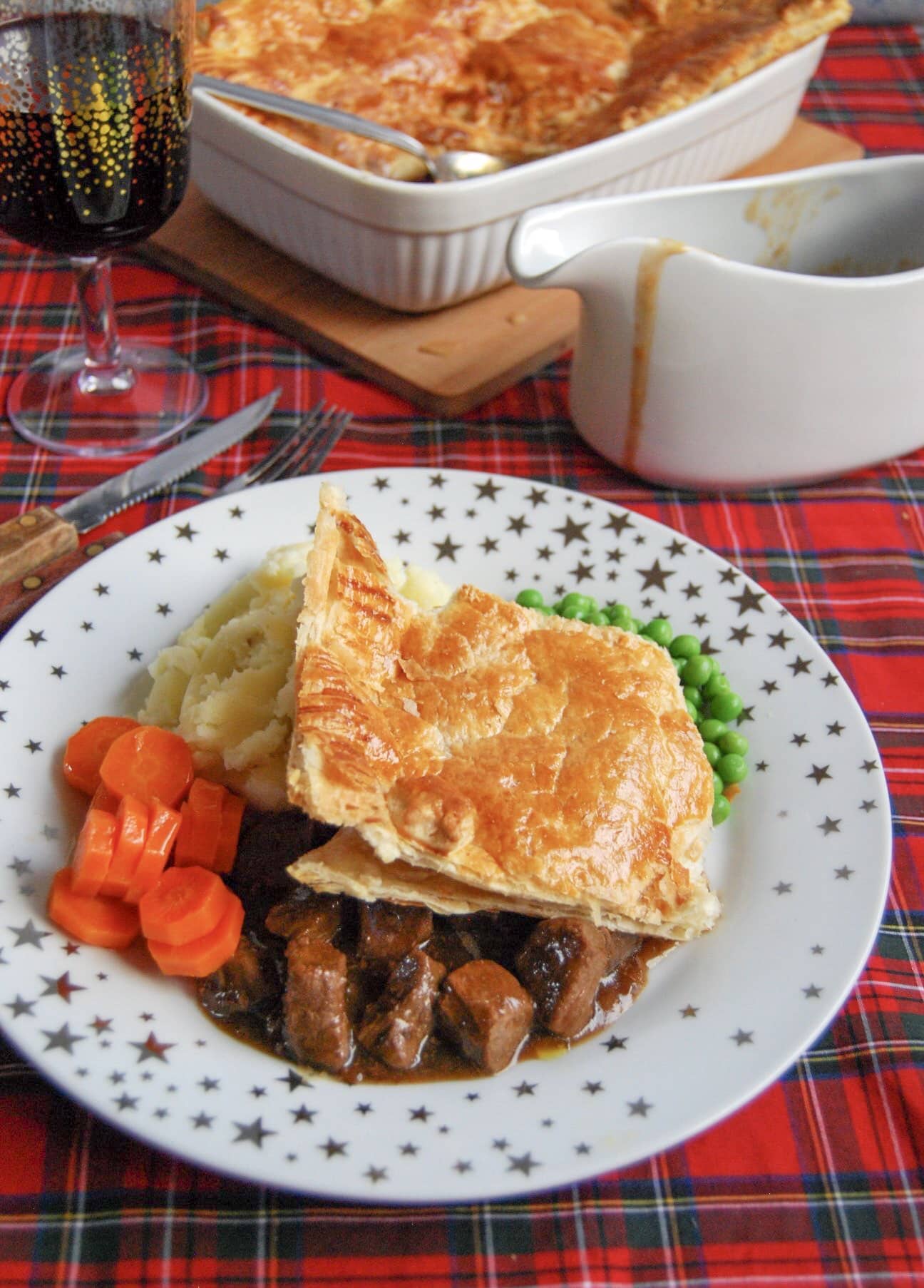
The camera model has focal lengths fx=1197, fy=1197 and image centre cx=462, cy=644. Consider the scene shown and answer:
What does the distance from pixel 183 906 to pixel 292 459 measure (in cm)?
190

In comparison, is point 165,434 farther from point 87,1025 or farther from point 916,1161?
point 916,1161

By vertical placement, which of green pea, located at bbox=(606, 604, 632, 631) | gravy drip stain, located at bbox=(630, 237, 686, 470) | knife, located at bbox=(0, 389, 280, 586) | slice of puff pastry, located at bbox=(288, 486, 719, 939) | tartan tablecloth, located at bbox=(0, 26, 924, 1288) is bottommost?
tartan tablecloth, located at bbox=(0, 26, 924, 1288)

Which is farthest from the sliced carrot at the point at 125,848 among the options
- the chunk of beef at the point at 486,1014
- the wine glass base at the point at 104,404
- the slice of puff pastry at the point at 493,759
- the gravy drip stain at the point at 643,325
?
the gravy drip stain at the point at 643,325

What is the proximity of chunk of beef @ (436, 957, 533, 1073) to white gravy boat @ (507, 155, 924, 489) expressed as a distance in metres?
2.08

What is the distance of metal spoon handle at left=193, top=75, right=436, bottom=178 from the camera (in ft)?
14.0

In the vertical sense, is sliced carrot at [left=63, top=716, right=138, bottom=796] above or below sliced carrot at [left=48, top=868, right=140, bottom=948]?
above

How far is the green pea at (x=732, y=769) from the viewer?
3.05m

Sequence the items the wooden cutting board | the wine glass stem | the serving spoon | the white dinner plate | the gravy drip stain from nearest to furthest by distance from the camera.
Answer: the white dinner plate → the gravy drip stain → the wine glass stem → the serving spoon → the wooden cutting board

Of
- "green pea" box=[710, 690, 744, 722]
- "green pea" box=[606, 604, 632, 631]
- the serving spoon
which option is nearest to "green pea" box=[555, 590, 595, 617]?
"green pea" box=[606, 604, 632, 631]

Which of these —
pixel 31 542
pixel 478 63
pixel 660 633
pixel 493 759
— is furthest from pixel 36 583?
pixel 478 63

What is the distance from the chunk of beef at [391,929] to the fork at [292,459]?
4.59ft

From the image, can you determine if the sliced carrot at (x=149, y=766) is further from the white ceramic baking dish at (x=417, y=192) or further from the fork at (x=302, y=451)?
the white ceramic baking dish at (x=417, y=192)

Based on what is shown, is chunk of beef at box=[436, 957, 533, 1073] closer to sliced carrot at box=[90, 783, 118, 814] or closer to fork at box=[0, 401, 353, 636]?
sliced carrot at box=[90, 783, 118, 814]

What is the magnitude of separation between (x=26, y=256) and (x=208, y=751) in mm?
3158
